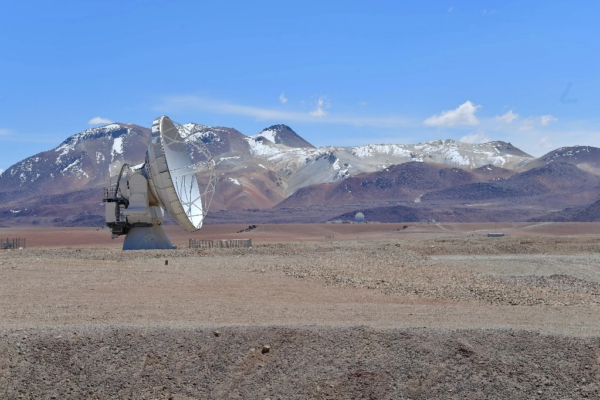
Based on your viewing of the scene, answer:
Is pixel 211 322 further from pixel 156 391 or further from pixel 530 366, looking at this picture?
pixel 530 366

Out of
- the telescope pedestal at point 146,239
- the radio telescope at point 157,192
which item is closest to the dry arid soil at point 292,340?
the radio telescope at point 157,192

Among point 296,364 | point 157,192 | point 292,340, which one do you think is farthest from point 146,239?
point 296,364

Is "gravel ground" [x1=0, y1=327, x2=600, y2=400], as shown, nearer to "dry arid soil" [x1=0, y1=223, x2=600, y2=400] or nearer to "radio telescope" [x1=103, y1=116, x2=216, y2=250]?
"dry arid soil" [x1=0, y1=223, x2=600, y2=400]

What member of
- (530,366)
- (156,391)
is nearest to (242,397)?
(156,391)

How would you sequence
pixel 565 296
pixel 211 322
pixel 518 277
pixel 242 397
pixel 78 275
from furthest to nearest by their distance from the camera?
1. pixel 518 277
2. pixel 78 275
3. pixel 565 296
4. pixel 211 322
5. pixel 242 397

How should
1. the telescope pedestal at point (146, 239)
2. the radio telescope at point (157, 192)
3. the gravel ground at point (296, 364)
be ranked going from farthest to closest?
1. the telescope pedestal at point (146, 239)
2. the radio telescope at point (157, 192)
3. the gravel ground at point (296, 364)

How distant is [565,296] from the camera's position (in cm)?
2206

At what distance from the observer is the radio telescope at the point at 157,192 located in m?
37.7

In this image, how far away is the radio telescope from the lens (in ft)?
124

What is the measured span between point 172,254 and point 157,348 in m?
25.1

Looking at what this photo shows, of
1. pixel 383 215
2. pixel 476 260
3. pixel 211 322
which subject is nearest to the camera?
pixel 211 322

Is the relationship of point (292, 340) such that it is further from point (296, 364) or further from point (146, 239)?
point (146, 239)

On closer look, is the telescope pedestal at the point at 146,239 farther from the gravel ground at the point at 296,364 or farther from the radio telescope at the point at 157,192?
the gravel ground at the point at 296,364

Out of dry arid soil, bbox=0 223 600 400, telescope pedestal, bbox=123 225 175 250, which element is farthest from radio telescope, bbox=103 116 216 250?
dry arid soil, bbox=0 223 600 400
